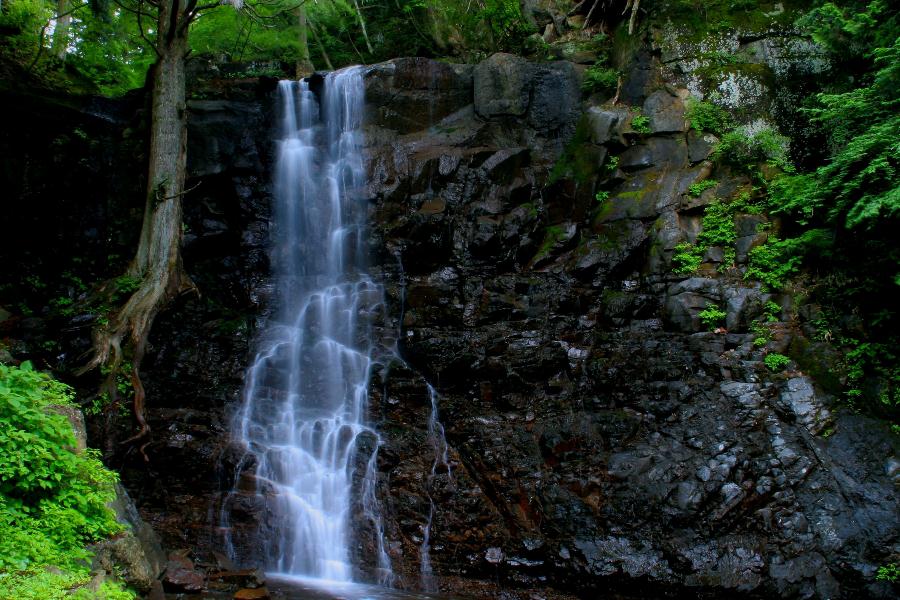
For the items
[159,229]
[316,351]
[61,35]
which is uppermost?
[61,35]

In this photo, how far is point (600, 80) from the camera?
1447 centimetres

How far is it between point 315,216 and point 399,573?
8.57m

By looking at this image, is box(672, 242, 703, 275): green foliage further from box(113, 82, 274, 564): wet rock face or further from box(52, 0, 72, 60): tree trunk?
box(52, 0, 72, 60): tree trunk

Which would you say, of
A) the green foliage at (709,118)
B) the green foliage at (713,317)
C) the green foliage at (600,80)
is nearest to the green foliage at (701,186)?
the green foliage at (709,118)

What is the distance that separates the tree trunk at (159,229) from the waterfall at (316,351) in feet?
6.89

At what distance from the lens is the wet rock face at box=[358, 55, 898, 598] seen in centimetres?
795

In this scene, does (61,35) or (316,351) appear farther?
(61,35)

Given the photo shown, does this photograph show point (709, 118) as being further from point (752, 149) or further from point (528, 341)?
point (528, 341)

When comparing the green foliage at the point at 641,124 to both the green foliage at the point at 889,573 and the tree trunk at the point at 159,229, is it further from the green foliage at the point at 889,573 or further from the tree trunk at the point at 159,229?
the tree trunk at the point at 159,229

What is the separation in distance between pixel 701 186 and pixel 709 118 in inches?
70.2

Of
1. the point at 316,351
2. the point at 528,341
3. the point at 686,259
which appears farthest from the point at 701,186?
the point at 316,351

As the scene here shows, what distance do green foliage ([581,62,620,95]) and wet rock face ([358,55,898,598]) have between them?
575 millimetres

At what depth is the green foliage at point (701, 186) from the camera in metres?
11.6

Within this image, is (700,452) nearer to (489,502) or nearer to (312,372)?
(489,502)
